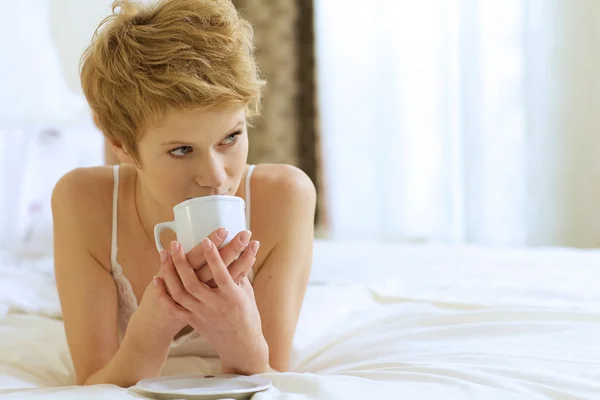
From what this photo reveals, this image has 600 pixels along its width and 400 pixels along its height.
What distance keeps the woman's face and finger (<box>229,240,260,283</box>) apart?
0.14 m

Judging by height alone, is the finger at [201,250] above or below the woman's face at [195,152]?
below

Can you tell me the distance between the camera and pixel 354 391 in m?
0.93

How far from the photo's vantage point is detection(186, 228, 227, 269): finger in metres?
0.96

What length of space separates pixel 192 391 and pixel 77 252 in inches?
19.7

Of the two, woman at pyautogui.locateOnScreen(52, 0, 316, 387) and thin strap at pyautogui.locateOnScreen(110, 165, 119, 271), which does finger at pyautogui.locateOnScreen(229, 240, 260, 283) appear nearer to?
woman at pyautogui.locateOnScreen(52, 0, 316, 387)

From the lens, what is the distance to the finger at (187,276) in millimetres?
→ 974

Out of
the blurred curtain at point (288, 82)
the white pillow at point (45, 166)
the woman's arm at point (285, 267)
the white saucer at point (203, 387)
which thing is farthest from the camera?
the blurred curtain at point (288, 82)

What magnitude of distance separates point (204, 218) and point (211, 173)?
12 centimetres

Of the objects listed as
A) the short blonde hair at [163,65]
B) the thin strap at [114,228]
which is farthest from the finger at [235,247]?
the thin strap at [114,228]

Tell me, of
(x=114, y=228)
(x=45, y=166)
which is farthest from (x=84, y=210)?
(x=45, y=166)

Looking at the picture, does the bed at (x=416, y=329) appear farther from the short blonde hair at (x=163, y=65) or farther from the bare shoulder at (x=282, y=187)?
the short blonde hair at (x=163, y=65)

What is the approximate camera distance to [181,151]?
3.62 feet

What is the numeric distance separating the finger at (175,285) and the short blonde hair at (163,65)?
23 cm

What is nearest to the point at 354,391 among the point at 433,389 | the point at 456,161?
the point at 433,389
